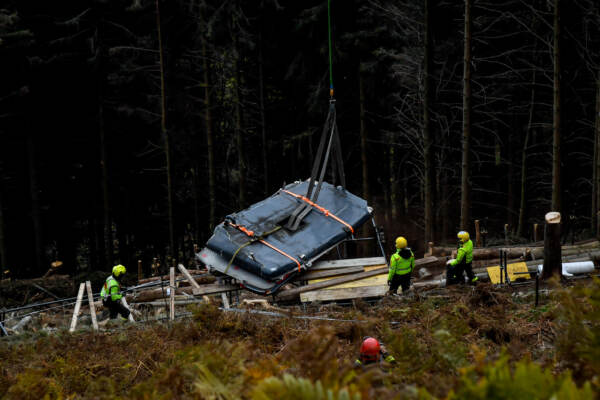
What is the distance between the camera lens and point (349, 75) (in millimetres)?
23547

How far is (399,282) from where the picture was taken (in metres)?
11.7

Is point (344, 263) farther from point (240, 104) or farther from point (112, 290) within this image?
point (240, 104)

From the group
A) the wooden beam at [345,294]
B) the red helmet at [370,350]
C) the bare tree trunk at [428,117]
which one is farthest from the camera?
the bare tree trunk at [428,117]

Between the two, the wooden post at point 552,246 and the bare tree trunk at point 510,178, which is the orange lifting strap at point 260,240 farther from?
the bare tree trunk at point 510,178

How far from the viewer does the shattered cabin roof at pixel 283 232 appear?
424 inches

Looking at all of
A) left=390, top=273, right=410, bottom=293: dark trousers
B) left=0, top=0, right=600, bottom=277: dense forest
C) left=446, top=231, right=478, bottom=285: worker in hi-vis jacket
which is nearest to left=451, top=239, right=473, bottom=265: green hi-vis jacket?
left=446, top=231, right=478, bottom=285: worker in hi-vis jacket

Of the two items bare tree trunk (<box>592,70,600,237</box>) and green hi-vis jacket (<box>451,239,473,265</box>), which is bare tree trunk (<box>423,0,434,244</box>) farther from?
green hi-vis jacket (<box>451,239,473,265</box>)

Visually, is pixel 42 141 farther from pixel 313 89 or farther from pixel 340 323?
pixel 340 323

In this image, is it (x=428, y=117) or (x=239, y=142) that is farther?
(x=239, y=142)

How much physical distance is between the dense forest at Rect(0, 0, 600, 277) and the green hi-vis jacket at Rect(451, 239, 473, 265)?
7767 mm

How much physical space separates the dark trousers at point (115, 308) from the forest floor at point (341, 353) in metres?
1.61

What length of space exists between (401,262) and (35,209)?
19616 millimetres

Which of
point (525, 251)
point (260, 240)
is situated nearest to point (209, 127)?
point (260, 240)

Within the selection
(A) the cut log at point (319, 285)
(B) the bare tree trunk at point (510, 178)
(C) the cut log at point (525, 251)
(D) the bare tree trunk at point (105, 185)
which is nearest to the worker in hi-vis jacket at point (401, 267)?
(A) the cut log at point (319, 285)
